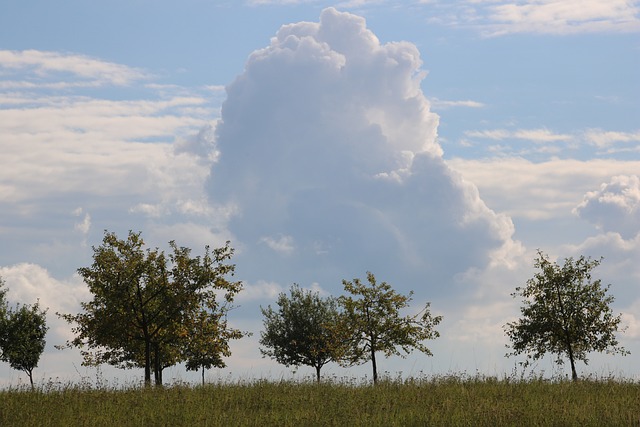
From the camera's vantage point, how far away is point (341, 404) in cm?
2230

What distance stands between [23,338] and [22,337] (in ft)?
0.36

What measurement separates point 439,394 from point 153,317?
21.6 metres

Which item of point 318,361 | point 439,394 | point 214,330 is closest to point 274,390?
point 439,394

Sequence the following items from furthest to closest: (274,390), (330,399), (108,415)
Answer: (274,390), (330,399), (108,415)

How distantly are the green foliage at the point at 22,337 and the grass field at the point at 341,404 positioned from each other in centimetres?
3373

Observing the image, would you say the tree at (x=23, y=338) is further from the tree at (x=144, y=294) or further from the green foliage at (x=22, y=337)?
the tree at (x=144, y=294)

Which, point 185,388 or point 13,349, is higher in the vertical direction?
point 13,349

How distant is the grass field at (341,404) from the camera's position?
65.2ft

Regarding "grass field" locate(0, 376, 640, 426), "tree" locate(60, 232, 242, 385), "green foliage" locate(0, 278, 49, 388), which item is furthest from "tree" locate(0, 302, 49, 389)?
"grass field" locate(0, 376, 640, 426)

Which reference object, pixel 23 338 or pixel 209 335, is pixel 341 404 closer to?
pixel 209 335

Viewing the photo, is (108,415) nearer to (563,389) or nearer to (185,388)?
(185,388)

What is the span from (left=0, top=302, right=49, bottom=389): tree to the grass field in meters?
33.7

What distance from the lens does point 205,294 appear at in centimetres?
4119

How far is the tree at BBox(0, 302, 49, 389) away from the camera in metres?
57.2
